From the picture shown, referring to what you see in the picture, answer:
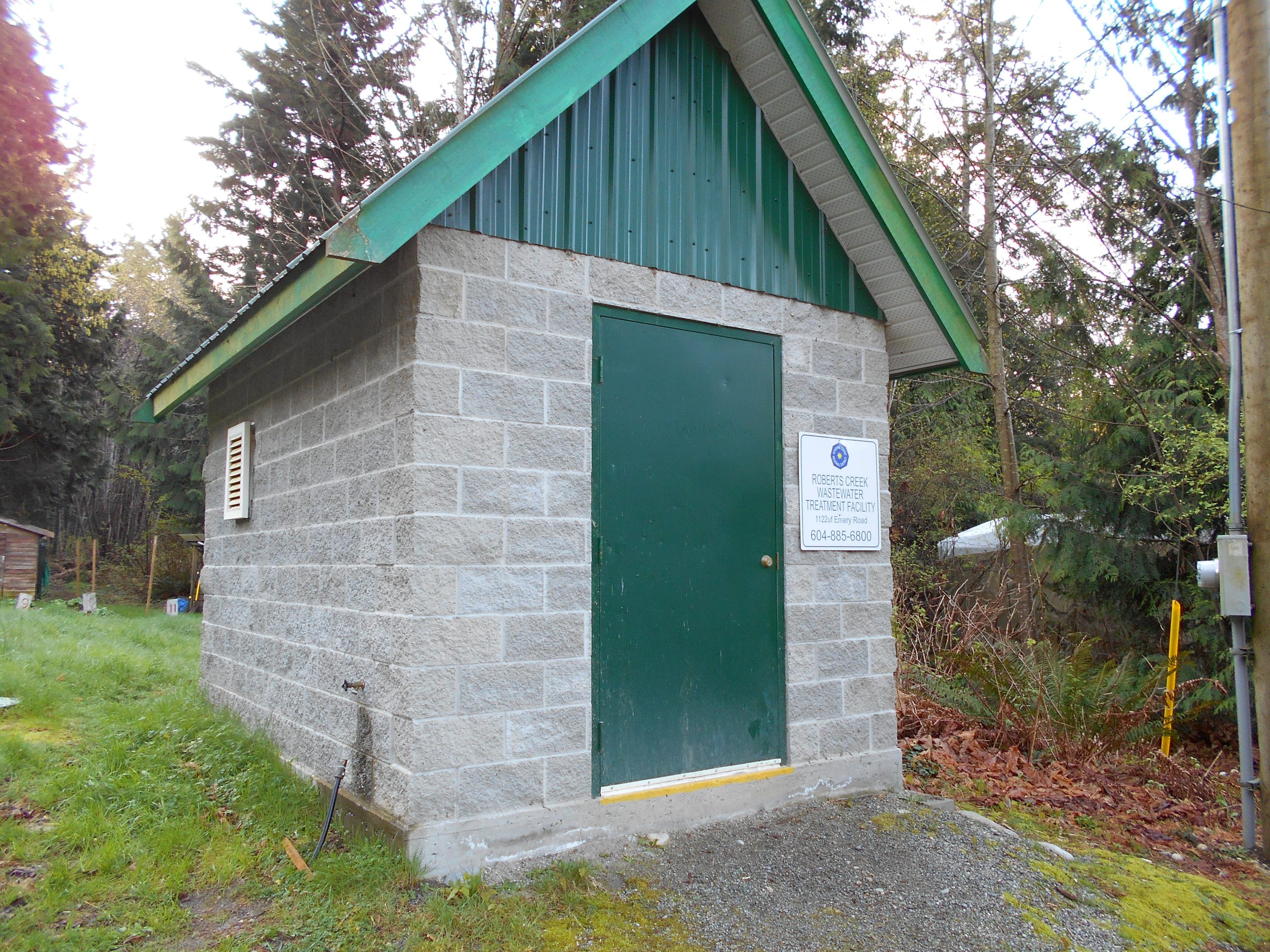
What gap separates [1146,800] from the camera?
6.36 meters

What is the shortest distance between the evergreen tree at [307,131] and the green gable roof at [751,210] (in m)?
11.0

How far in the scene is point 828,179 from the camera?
18.0 ft

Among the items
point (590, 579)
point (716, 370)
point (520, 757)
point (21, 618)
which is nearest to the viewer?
point (520, 757)

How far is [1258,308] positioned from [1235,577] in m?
1.76

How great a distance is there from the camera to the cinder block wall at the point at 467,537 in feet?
13.1

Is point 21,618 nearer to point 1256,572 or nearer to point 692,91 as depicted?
point 692,91

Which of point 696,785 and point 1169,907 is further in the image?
point 696,785

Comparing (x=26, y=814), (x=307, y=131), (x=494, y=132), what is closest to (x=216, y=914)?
(x=26, y=814)

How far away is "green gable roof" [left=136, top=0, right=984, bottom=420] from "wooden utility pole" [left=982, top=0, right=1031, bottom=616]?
6254 mm

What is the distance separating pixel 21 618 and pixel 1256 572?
14572 millimetres

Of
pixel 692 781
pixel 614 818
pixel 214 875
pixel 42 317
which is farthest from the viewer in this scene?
pixel 42 317

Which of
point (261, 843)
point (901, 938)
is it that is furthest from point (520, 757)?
point (901, 938)

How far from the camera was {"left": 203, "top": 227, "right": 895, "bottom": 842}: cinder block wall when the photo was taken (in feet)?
13.1

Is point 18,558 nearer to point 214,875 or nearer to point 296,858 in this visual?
point 214,875
